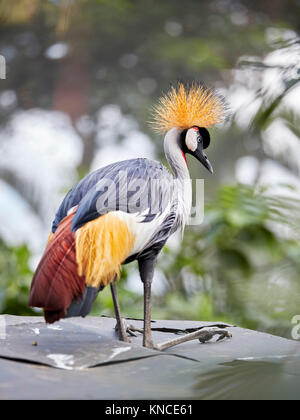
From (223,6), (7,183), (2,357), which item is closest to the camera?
(2,357)

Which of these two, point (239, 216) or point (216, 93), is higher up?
point (216, 93)

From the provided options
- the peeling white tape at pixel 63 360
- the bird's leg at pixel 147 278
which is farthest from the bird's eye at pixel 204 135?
the peeling white tape at pixel 63 360

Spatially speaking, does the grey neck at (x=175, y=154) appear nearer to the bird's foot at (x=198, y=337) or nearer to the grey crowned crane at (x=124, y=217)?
the grey crowned crane at (x=124, y=217)

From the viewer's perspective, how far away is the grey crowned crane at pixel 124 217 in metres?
1.19

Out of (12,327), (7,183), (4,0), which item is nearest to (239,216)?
(12,327)

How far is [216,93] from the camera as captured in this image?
146 centimetres

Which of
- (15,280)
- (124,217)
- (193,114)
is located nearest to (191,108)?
(193,114)

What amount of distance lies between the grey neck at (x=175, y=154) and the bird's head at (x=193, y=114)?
0.04 ft

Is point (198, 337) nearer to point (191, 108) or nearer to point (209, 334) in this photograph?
point (209, 334)

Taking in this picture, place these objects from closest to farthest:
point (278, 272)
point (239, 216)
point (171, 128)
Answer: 1. point (278, 272)
2. point (171, 128)
3. point (239, 216)

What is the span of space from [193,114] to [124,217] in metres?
0.36

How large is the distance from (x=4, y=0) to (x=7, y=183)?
4.67ft

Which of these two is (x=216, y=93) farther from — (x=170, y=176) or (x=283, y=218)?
(x=283, y=218)

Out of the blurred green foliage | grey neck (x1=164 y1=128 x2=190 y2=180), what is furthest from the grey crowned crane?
the blurred green foliage
